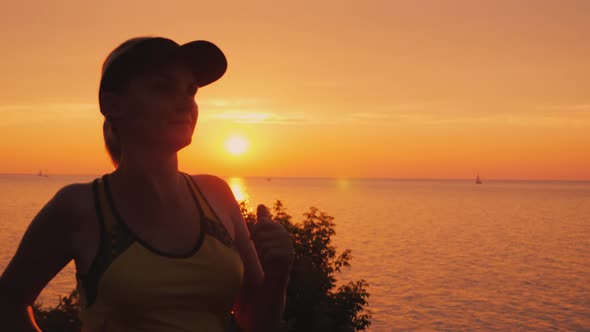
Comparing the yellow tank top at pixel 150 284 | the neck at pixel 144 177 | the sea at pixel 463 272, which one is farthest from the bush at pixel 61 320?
the sea at pixel 463 272

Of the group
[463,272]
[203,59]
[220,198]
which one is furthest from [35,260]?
[463,272]

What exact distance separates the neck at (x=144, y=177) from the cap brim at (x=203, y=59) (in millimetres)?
437

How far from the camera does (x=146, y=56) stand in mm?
2766

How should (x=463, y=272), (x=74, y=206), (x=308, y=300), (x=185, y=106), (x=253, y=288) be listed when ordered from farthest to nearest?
(x=463, y=272)
(x=308, y=300)
(x=253, y=288)
(x=185, y=106)
(x=74, y=206)

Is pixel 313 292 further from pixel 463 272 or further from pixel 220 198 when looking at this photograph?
pixel 463 272

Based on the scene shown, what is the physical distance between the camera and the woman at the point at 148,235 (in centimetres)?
259

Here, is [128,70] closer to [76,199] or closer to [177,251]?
[76,199]

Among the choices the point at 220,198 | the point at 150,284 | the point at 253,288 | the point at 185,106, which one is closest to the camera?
the point at 150,284

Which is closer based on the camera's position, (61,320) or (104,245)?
(104,245)

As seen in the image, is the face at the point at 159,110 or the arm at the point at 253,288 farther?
the arm at the point at 253,288

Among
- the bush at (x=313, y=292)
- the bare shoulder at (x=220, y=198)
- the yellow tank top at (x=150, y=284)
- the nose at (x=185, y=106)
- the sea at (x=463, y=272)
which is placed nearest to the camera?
the yellow tank top at (x=150, y=284)

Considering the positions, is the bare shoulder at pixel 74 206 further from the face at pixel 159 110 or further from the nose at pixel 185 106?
the nose at pixel 185 106

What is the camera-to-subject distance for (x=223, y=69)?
10.0 feet

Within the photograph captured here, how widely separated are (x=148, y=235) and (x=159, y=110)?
1.91ft
